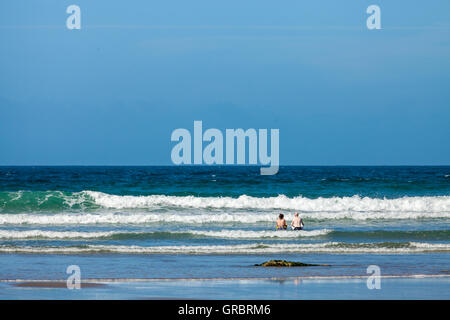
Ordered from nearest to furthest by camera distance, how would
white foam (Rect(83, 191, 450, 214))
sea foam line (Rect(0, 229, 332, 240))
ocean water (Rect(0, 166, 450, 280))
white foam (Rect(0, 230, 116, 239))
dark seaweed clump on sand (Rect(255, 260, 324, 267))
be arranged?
ocean water (Rect(0, 166, 450, 280)), dark seaweed clump on sand (Rect(255, 260, 324, 267)), white foam (Rect(0, 230, 116, 239)), sea foam line (Rect(0, 229, 332, 240)), white foam (Rect(83, 191, 450, 214))

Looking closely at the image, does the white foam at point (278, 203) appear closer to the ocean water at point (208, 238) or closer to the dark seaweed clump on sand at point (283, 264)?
the ocean water at point (208, 238)

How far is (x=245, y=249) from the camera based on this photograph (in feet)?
65.9

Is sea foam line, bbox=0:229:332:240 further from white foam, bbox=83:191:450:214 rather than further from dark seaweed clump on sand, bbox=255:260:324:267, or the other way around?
white foam, bbox=83:191:450:214

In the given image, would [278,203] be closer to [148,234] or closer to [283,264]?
[148,234]

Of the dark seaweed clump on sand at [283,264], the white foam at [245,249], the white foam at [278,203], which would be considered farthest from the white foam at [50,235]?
the white foam at [278,203]

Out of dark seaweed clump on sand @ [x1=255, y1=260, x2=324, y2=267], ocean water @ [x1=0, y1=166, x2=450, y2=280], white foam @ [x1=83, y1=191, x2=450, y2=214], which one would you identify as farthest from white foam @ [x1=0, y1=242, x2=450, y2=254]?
white foam @ [x1=83, y1=191, x2=450, y2=214]

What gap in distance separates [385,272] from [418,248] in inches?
214

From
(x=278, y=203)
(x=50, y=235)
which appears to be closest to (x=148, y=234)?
(x=50, y=235)

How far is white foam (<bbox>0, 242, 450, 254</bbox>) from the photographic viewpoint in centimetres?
1945

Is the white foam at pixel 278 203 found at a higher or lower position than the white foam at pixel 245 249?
higher

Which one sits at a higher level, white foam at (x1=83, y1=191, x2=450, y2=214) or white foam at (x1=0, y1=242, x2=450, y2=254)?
white foam at (x1=83, y1=191, x2=450, y2=214)

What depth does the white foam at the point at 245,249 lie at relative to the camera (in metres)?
19.5

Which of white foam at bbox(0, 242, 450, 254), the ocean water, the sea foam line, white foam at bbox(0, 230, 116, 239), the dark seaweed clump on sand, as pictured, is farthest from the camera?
the sea foam line

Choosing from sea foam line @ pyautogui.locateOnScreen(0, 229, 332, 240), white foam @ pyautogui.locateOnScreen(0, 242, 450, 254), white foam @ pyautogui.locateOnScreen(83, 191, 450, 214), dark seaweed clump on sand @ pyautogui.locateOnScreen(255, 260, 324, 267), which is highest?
white foam @ pyautogui.locateOnScreen(83, 191, 450, 214)
